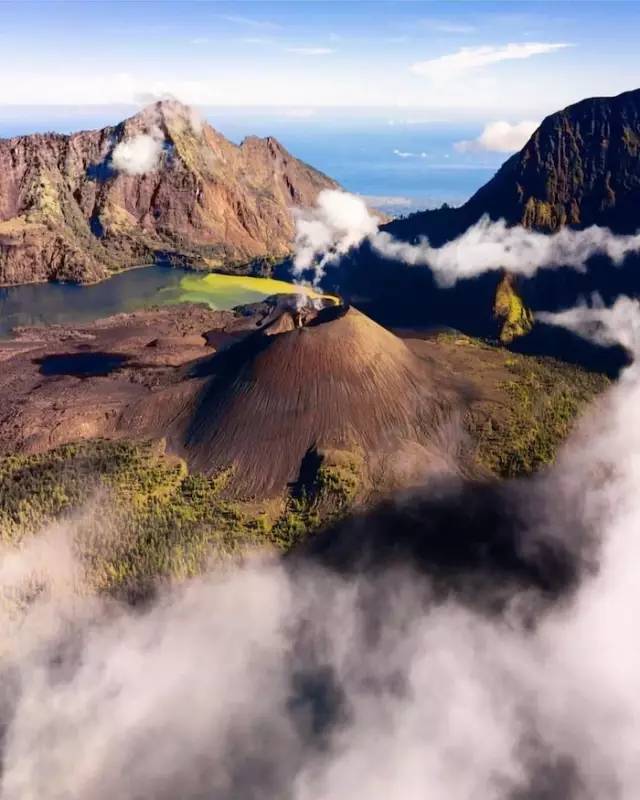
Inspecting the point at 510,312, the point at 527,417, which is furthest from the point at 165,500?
the point at 510,312

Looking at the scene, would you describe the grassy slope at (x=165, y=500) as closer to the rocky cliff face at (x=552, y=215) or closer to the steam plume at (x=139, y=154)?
the rocky cliff face at (x=552, y=215)

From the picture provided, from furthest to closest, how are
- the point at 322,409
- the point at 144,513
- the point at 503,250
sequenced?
the point at 503,250 < the point at 322,409 < the point at 144,513

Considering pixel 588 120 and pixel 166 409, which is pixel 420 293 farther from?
pixel 166 409

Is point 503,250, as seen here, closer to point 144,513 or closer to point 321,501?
point 321,501

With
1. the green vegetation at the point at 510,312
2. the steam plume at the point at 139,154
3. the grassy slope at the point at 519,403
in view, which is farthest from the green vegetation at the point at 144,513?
the steam plume at the point at 139,154

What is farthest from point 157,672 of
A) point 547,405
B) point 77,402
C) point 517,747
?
point 547,405

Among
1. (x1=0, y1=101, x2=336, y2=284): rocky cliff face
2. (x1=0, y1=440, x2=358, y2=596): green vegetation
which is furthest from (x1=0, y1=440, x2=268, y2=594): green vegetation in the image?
(x1=0, y1=101, x2=336, y2=284): rocky cliff face
